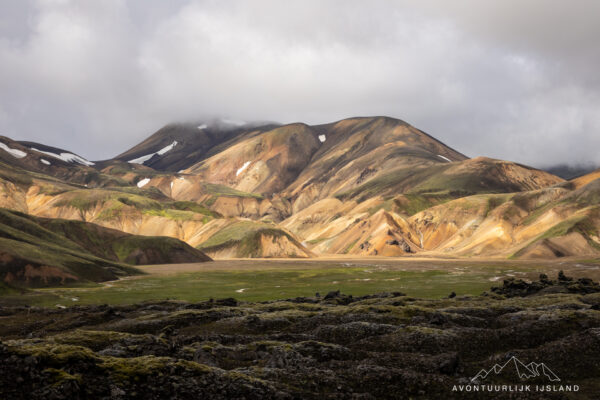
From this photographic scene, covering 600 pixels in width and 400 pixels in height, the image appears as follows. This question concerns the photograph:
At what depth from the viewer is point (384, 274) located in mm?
145750

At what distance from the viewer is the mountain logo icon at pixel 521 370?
24.1m

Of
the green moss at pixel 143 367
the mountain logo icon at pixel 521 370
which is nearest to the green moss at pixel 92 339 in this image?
the green moss at pixel 143 367

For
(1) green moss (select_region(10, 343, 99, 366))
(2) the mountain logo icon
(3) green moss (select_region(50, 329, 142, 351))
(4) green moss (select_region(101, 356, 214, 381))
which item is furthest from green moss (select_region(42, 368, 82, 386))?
(2) the mountain logo icon

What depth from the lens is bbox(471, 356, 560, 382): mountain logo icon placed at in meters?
24.1

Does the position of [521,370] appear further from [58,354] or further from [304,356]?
[58,354]

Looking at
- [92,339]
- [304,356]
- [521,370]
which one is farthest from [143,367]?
[521,370]

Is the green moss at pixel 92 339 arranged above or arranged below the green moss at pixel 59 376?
below

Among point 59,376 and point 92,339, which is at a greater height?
point 59,376

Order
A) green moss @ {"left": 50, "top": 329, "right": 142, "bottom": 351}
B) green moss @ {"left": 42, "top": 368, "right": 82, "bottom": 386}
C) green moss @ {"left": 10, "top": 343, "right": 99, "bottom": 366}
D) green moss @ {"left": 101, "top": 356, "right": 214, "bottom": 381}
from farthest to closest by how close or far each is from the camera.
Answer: green moss @ {"left": 50, "top": 329, "right": 142, "bottom": 351}
green moss @ {"left": 101, "top": 356, "right": 214, "bottom": 381}
green moss @ {"left": 10, "top": 343, "right": 99, "bottom": 366}
green moss @ {"left": 42, "top": 368, "right": 82, "bottom": 386}

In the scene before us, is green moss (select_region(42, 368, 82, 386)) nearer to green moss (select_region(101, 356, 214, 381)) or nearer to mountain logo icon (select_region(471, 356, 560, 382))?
green moss (select_region(101, 356, 214, 381))

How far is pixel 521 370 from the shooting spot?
996 inches

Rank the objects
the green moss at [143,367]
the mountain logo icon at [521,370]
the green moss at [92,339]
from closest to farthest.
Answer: the green moss at [143,367]
the mountain logo icon at [521,370]
the green moss at [92,339]

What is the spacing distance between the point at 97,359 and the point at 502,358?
76.2ft

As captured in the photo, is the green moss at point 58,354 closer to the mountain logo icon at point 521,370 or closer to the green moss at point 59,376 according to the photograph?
the green moss at point 59,376
